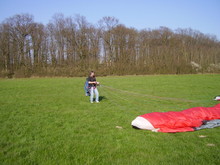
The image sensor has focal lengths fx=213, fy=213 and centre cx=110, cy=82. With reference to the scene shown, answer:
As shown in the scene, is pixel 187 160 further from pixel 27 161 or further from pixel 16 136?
pixel 16 136

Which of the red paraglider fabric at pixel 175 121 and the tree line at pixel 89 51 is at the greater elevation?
the tree line at pixel 89 51

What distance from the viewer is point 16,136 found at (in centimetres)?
559

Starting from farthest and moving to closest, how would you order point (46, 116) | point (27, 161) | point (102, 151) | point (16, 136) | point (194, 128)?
point (46, 116) < point (194, 128) < point (16, 136) < point (102, 151) < point (27, 161)

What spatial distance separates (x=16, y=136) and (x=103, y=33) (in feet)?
162

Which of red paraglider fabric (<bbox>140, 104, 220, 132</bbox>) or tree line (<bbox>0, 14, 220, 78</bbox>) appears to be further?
tree line (<bbox>0, 14, 220, 78</bbox>)

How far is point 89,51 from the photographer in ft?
165

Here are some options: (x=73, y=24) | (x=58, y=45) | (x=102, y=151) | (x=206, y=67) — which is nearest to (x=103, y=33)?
(x=73, y=24)

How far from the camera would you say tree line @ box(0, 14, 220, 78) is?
45812 mm

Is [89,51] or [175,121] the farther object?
[89,51]

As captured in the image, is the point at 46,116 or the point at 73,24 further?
the point at 73,24

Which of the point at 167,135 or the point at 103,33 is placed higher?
the point at 103,33

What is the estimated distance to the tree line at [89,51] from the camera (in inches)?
1804

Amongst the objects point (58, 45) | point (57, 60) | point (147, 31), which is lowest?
point (57, 60)

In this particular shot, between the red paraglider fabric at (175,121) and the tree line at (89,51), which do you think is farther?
the tree line at (89,51)
